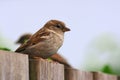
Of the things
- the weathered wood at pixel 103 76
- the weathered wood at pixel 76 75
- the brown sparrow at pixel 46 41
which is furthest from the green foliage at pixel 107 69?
the weathered wood at pixel 76 75

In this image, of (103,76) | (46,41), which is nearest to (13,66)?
(46,41)

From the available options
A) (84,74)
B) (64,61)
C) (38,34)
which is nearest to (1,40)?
(38,34)

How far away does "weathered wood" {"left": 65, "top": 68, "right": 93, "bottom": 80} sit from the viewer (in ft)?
16.8

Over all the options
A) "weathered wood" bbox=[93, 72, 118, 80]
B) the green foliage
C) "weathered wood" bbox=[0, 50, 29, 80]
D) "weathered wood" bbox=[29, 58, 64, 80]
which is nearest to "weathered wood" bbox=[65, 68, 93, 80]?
"weathered wood" bbox=[93, 72, 118, 80]

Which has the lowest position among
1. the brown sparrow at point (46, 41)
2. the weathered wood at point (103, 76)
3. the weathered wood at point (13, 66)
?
the weathered wood at point (13, 66)

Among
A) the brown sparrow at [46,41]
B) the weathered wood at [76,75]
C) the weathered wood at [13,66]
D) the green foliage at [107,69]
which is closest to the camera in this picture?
the weathered wood at [13,66]

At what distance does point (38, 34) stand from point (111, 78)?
72cm

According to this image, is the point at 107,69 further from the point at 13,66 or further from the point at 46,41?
the point at 13,66

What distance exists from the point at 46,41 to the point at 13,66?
151 cm

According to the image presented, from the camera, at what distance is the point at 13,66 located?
168 inches

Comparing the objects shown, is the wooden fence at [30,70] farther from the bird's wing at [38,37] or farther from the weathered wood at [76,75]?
the bird's wing at [38,37]

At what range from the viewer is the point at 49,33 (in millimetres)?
5934

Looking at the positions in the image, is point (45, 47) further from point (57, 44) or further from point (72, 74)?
point (72, 74)

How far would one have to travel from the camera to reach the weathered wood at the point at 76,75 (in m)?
5.11
